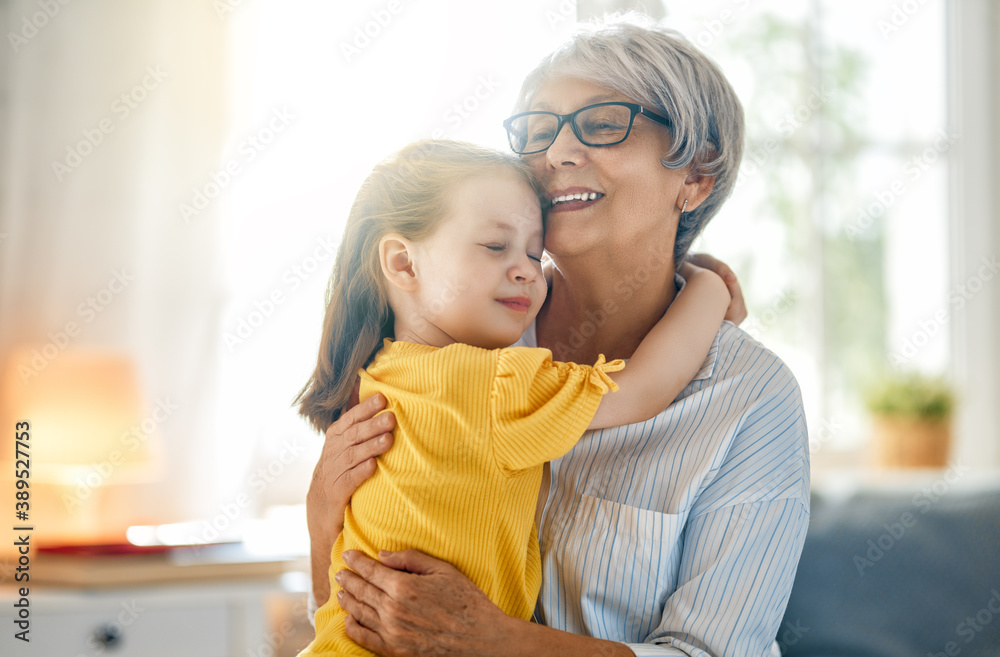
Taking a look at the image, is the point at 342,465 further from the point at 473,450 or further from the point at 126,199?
the point at 126,199

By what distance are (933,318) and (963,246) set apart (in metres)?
0.40

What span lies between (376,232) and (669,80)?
557 mm

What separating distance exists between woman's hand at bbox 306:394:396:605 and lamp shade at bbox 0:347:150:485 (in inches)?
51.3

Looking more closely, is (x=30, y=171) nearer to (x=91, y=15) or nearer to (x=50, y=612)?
(x=91, y=15)

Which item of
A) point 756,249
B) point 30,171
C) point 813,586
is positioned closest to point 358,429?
point 813,586

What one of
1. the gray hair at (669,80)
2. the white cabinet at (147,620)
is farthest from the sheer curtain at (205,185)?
the gray hair at (669,80)

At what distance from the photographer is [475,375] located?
1.06 meters

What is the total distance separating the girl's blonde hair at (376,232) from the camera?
3.97ft

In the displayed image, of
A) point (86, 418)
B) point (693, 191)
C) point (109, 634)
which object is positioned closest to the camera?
point (693, 191)

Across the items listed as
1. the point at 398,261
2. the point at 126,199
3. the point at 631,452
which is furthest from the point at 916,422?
the point at 126,199

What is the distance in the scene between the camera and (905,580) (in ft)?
4.56

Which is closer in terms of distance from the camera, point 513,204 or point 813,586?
point 513,204

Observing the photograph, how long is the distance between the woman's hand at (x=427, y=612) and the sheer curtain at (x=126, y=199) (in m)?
1.90

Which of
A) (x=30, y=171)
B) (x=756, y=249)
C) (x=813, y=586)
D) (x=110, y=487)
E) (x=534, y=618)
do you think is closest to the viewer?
(x=534, y=618)
